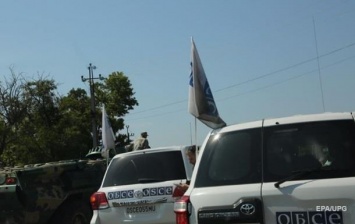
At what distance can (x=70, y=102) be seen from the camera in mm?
50375

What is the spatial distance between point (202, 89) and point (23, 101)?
39.4 metres

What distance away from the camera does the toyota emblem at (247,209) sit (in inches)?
143

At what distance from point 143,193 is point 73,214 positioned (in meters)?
2.98

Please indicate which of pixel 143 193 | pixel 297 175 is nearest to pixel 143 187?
pixel 143 193

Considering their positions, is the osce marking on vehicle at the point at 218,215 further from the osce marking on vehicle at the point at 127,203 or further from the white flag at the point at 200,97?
the osce marking on vehicle at the point at 127,203

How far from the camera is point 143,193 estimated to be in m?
7.29

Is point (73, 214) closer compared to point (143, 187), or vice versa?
point (143, 187)

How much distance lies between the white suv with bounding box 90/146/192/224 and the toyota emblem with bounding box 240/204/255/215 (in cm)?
350

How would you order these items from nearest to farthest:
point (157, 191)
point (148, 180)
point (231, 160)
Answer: point (231, 160) → point (157, 191) → point (148, 180)

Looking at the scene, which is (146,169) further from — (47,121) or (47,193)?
(47,121)

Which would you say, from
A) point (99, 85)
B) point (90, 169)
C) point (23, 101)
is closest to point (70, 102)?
point (99, 85)

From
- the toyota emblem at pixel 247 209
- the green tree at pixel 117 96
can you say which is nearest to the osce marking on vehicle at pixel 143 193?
the toyota emblem at pixel 247 209

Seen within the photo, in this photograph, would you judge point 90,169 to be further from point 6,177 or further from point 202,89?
point 202,89

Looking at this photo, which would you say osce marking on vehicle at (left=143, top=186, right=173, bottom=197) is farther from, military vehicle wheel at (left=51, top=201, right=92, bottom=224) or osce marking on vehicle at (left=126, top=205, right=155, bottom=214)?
military vehicle wheel at (left=51, top=201, right=92, bottom=224)
